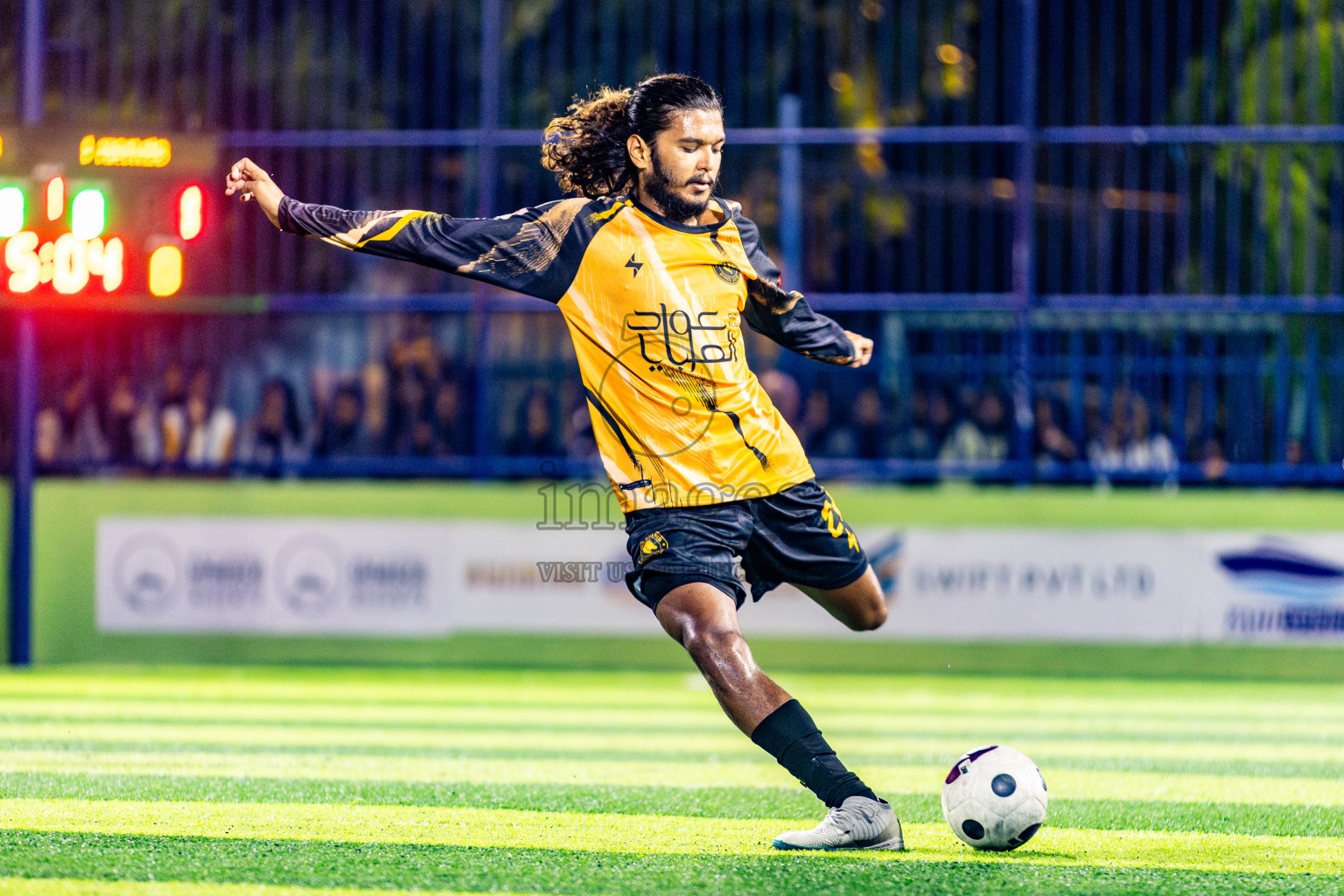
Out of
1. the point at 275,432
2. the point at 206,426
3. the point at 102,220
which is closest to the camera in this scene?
the point at 102,220

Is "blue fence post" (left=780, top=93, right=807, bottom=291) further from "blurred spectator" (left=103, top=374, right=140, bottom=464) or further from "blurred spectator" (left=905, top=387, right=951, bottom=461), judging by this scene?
"blurred spectator" (left=103, top=374, right=140, bottom=464)

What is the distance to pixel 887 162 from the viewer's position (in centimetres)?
1379

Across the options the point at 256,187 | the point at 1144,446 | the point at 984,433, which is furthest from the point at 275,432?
the point at 256,187

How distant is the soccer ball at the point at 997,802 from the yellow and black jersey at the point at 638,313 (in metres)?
0.92

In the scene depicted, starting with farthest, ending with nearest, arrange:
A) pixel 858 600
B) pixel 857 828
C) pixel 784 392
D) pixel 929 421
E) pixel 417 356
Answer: pixel 417 356
pixel 929 421
pixel 784 392
pixel 858 600
pixel 857 828

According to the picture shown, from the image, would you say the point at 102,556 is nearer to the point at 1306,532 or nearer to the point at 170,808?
the point at 170,808

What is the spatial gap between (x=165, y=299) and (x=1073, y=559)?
6.07 metres

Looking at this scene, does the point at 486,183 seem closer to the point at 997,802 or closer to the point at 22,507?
the point at 22,507

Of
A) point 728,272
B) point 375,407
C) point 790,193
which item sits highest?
point 790,193

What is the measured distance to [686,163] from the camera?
478 cm

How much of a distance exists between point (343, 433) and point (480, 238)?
7227mm

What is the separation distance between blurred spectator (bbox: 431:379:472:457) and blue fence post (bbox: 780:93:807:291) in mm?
2359

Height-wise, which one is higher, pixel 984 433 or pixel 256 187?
pixel 256 187

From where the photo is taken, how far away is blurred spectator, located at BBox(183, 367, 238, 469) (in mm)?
11797
